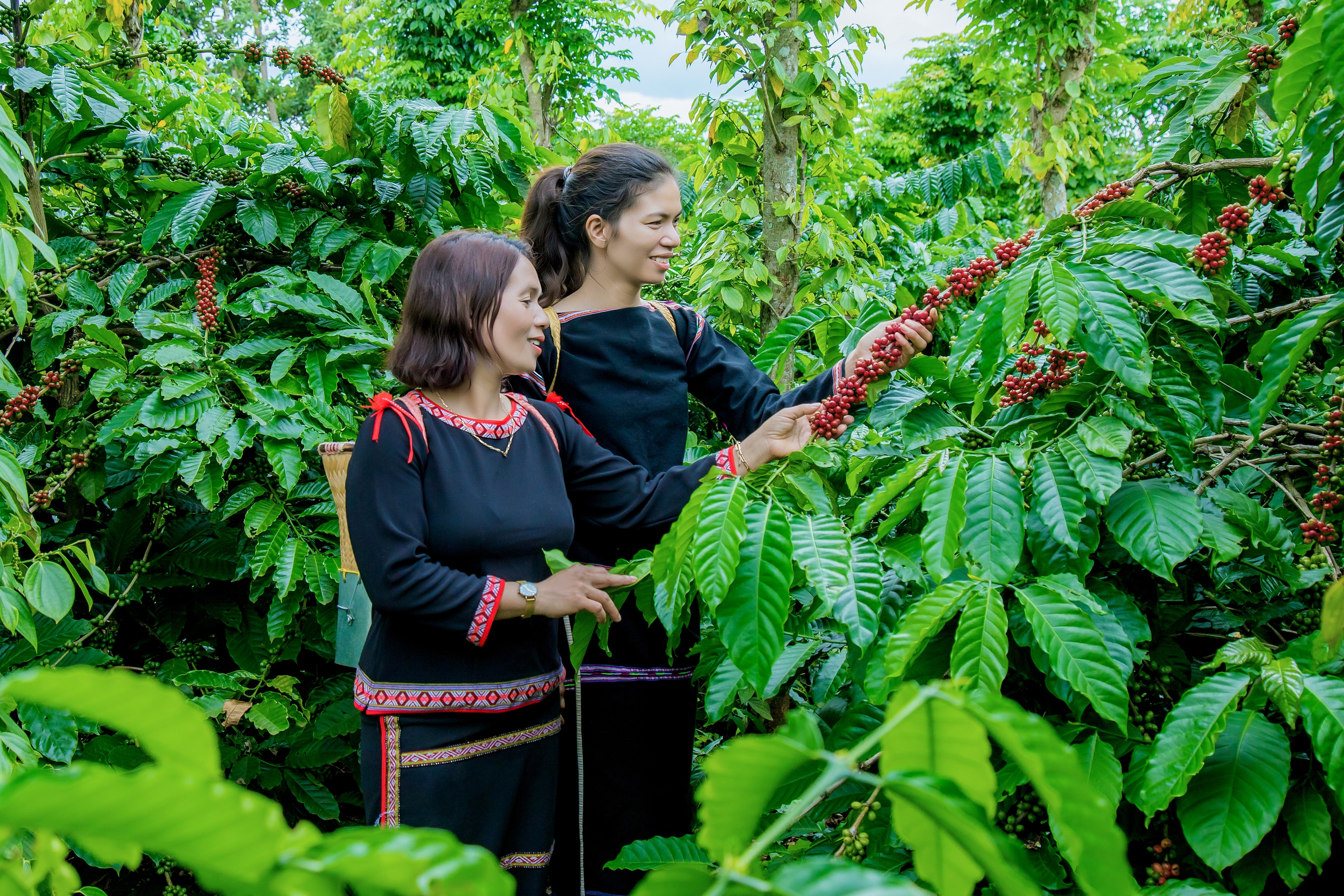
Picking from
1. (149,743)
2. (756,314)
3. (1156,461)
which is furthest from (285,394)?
(149,743)

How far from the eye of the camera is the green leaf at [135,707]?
0.42 m

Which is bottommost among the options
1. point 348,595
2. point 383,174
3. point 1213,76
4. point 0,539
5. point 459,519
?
point 348,595

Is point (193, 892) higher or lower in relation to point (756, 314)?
lower

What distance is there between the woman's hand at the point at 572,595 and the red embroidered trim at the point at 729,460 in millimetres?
276

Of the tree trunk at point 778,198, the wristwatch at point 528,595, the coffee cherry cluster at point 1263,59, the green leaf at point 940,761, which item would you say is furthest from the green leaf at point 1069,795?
the tree trunk at point 778,198

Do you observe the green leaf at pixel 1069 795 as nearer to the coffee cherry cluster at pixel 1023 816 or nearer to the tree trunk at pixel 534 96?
the coffee cherry cluster at pixel 1023 816

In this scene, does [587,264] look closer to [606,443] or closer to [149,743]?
[606,443]

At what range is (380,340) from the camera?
8.22ft

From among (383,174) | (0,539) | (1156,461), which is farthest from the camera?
(383,174)

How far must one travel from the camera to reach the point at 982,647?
1.12 meters

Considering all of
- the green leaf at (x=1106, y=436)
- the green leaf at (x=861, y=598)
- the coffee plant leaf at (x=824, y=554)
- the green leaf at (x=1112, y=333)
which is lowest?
the green leaf at (x=861, y=598)

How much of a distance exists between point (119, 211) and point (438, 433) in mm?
1847

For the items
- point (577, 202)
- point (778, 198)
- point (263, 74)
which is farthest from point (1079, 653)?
point (263, 74)

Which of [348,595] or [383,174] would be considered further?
[383,174]
